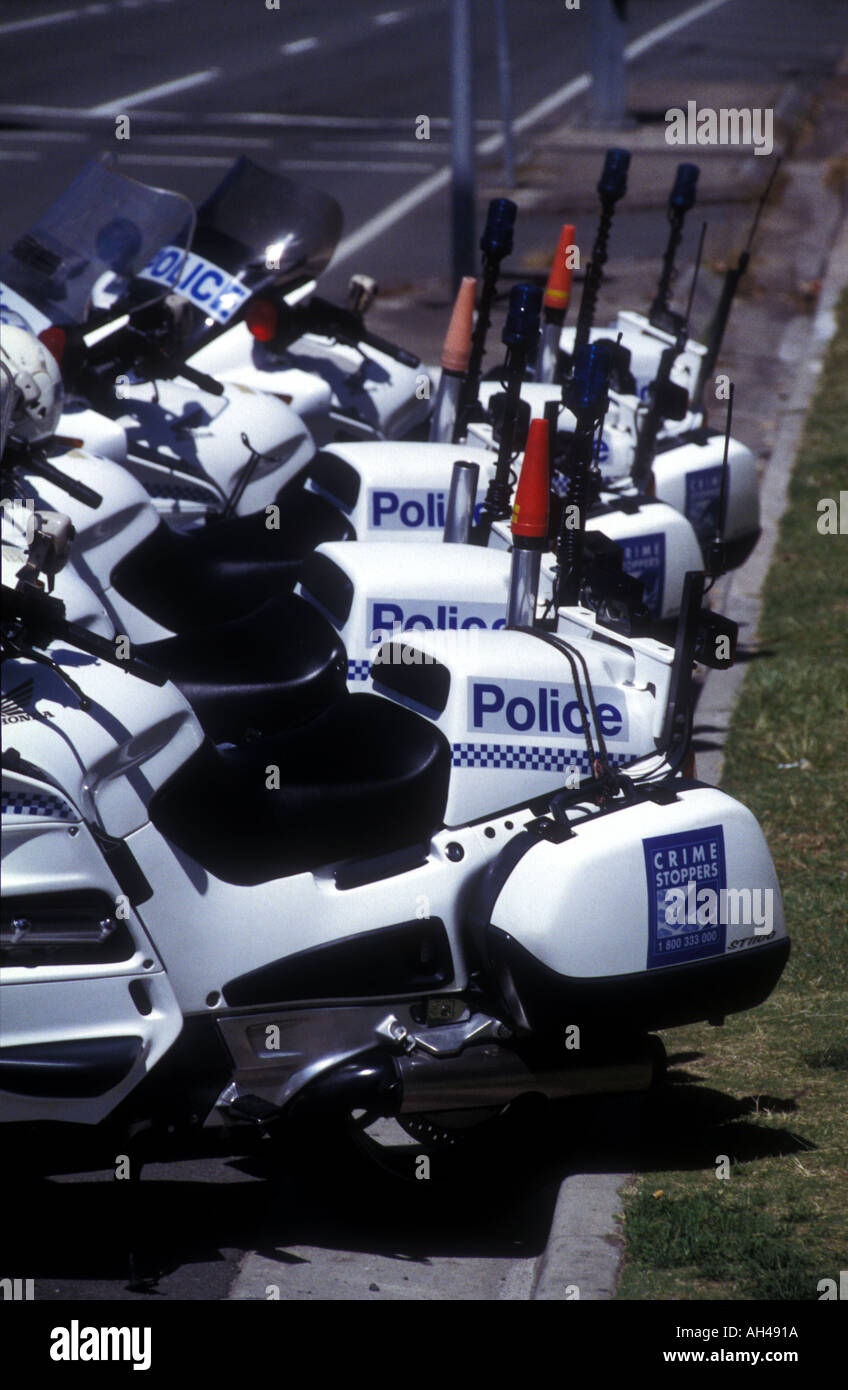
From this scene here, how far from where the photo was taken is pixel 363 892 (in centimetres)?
393

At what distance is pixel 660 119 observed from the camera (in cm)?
2333

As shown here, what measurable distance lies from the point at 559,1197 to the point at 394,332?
381 inches

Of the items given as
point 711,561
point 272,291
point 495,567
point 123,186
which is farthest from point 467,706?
point 272,291

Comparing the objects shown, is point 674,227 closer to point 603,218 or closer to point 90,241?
point 603,218

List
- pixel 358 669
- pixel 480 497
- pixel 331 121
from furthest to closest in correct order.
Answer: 1. pixel 331 121
2. pixel 480 497
3. pixel 358 669

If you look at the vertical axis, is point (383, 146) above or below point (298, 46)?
below

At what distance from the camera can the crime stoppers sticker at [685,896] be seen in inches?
155

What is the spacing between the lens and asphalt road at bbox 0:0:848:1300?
13.4 ft

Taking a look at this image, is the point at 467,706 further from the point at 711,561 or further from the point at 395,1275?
the point at 395,1275

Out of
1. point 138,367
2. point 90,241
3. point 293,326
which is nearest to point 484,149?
point 293,326

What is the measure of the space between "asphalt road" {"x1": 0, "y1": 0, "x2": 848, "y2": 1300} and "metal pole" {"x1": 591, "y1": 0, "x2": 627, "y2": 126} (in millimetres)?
875

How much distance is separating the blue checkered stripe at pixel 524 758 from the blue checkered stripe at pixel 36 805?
0.92 m

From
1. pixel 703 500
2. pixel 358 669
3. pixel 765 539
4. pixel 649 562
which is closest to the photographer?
pixel 358 669

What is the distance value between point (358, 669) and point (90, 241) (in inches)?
90.2
